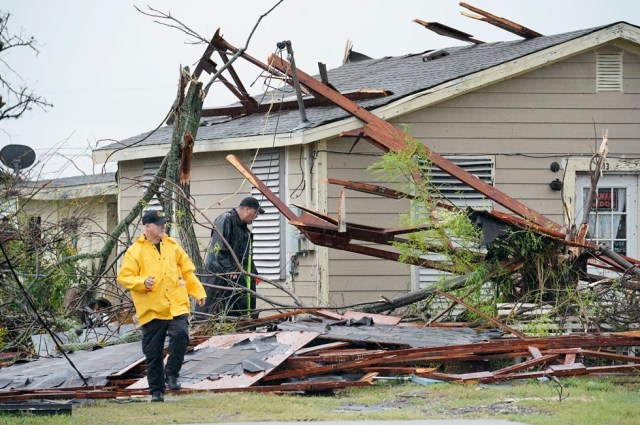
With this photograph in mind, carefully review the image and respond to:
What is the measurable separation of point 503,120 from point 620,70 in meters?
1.82

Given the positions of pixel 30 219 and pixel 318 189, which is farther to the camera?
pixel 318 189

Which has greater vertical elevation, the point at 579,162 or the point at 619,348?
the point at 579,162

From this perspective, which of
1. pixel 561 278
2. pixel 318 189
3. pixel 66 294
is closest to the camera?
pixel 561 278

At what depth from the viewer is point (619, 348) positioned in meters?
10.6

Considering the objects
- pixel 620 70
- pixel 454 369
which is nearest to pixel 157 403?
pixel 454 369

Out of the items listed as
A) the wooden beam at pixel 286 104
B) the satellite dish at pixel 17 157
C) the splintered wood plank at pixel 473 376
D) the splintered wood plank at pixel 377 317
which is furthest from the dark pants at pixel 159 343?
the wooden beam at pixel 286 104

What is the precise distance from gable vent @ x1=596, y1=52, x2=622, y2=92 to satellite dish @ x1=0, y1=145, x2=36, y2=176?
316 inches

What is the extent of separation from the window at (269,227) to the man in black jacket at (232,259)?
197cm

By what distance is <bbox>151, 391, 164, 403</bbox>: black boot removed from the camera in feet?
30.4

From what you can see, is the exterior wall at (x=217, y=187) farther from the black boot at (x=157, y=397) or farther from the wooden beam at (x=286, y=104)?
the black boot at (x=157, y=397)

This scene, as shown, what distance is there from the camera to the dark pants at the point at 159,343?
367 inches

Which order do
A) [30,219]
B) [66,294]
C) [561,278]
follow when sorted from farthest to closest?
1. [66,294]
2. [30,219]
3. [561,278]

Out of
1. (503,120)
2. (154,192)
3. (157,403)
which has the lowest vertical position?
(157,403)

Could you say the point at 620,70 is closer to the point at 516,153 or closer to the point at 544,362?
the point at 516,153
